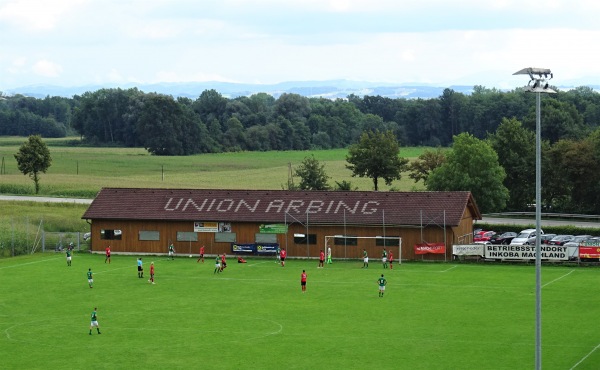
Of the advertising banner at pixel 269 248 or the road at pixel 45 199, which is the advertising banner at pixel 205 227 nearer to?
the advertising banner at pixel 269 248

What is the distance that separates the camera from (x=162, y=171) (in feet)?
499

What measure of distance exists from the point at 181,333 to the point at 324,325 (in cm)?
678

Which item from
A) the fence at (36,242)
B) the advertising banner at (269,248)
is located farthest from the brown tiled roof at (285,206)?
the fence at (36,242)

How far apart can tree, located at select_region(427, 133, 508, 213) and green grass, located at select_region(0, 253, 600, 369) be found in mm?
26350

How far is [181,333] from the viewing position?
4669cm

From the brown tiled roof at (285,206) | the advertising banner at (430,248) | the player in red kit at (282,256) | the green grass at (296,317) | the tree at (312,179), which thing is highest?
the tree at (312,179)

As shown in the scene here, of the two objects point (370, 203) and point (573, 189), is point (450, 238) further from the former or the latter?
point (573, 189)

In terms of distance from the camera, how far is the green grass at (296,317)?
41219 millimetres

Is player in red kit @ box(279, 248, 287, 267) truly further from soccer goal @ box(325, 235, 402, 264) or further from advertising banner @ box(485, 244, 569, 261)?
advertising banner @ box(485, 244, 569, 261)

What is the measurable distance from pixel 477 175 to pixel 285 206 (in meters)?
26.4

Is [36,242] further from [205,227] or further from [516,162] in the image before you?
[516,162]

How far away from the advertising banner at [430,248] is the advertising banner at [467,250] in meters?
0.87

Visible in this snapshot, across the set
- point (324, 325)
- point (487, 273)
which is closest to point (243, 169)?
point (487, 273)

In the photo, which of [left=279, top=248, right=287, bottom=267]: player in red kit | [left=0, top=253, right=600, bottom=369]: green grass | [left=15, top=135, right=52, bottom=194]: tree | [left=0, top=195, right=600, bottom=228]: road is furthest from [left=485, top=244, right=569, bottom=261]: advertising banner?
[left=15, top=135, right=52, bottom=194]: tree
